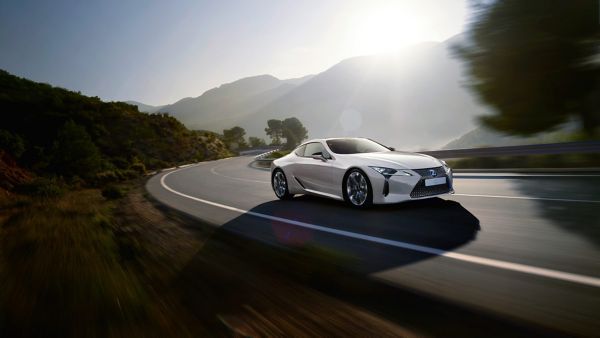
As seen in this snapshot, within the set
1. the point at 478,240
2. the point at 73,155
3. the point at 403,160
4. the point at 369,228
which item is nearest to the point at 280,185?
the point at 403,160

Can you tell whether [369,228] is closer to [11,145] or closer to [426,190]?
[426,190]

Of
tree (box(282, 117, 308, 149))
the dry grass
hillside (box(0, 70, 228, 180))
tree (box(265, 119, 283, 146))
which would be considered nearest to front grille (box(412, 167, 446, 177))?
the dry grass

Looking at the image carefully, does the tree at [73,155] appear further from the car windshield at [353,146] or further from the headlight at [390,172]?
the headlight at [390,172]

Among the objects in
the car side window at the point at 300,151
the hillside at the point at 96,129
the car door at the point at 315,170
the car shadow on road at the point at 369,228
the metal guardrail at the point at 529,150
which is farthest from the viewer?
the hillside at the point at 96,129

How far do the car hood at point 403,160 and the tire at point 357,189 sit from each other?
32 centimetres

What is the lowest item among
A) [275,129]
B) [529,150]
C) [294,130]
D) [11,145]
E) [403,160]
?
[529,150]

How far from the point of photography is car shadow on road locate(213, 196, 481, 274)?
4.18 meters

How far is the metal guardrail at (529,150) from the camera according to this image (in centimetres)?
1127

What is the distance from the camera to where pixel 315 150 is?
851cm

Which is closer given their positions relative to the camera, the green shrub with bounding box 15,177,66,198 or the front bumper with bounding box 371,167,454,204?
the front bumper with bounding box 371,167,454,204

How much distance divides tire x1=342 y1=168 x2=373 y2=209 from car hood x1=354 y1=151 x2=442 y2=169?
32cm

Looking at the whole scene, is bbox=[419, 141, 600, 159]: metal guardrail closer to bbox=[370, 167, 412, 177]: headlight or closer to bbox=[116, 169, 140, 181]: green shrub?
bbox=[370, 167, 412, 177]: headlight

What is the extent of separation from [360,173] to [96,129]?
4743cm

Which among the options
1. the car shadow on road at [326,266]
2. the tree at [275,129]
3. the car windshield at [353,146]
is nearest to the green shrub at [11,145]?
the car windshield at [353,146]
